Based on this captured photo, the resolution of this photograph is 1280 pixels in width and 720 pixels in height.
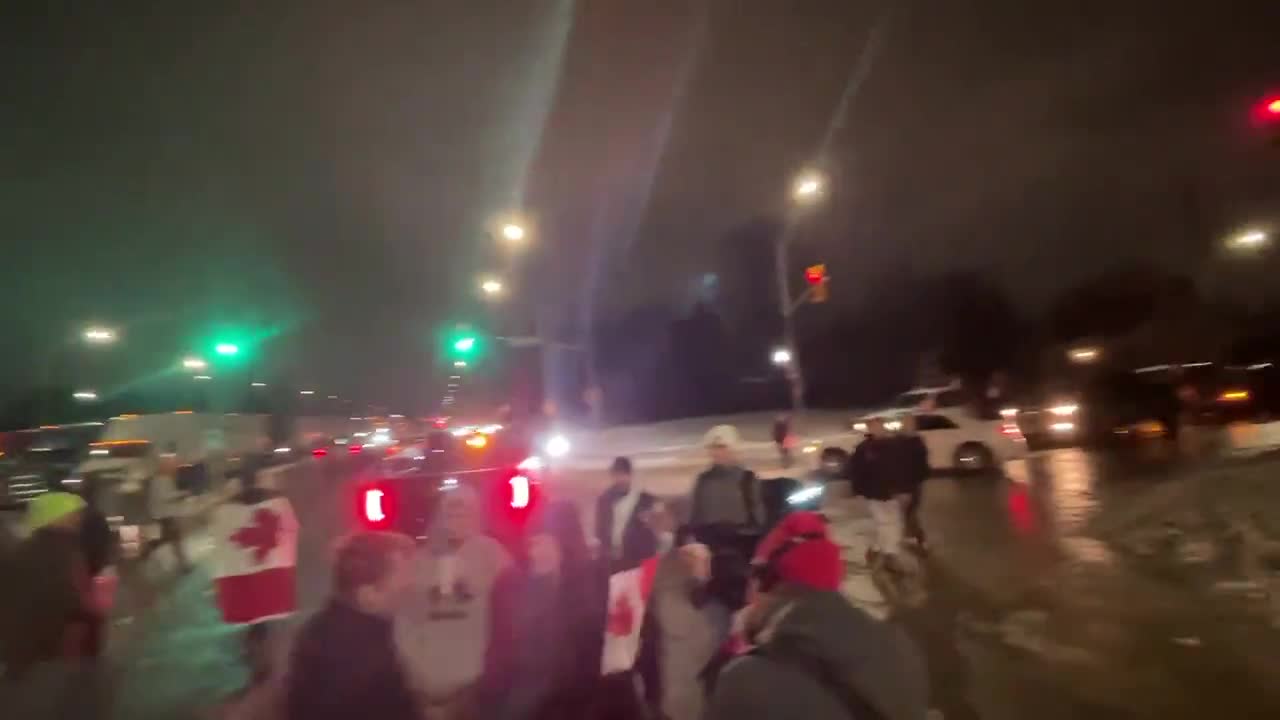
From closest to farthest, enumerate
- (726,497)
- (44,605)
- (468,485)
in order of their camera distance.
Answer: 1. (44,605)
2. (468,485)
3. (726,497)

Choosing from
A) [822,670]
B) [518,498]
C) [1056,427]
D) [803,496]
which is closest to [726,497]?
[803,496]

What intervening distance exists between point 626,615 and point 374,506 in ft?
8.11

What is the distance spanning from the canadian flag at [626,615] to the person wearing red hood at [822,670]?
2.75 m

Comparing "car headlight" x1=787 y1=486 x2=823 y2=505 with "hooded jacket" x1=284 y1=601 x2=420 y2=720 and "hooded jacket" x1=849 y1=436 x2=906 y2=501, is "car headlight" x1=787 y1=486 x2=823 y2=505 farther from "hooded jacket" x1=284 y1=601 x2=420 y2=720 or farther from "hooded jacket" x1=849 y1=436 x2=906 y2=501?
"hooded jacket" x1=284 y1=601 x2=420 y2=720

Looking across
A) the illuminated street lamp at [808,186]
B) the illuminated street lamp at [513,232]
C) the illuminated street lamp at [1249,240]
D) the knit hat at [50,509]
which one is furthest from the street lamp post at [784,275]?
A: the illuminated street lamp at [1249,240]

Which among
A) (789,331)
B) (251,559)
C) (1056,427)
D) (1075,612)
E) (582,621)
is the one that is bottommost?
(1075,612)

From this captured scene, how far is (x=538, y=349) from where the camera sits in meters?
16.6

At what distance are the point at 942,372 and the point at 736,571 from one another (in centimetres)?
3966

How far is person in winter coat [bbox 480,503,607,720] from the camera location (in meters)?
5.36

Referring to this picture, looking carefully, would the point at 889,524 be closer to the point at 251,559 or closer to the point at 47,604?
the point at 251,559

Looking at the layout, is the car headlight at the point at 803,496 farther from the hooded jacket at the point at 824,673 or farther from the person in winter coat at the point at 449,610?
the hooded jacket at the point at 824,673

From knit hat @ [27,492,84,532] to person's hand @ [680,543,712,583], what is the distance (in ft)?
10.9

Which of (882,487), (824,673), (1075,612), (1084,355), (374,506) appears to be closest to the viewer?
(824,673)

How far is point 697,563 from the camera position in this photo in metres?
4.77
